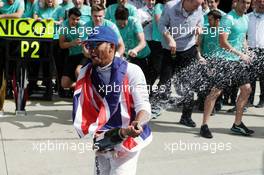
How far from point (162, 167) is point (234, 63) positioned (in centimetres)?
215

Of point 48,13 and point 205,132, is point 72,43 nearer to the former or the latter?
point 48,13

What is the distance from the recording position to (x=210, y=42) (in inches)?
279

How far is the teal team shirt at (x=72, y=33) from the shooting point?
7.11 metres

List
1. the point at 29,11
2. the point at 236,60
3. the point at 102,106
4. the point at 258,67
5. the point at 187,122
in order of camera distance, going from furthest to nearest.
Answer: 1. the point at 29,11
2. the point at 258,67
3. the point at 187,122
4. the point at 236,60
5. the point at 102,106

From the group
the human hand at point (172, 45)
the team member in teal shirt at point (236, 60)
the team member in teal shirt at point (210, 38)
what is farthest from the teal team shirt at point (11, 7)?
the team member in teal shirt at point (236, 60)

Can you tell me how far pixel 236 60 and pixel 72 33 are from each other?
2.14 meters

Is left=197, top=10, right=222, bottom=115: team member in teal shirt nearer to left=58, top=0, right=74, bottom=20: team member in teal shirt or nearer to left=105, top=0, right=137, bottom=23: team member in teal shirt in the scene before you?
left=105, top=0, right=137, bottom=23: team member in teal shirt

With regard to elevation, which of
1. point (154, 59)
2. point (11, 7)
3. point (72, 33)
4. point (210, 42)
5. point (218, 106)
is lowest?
point (218, 106)

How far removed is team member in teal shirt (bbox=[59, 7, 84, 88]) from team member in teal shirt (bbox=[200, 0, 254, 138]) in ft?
5.82

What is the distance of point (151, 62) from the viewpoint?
8203 millimetres

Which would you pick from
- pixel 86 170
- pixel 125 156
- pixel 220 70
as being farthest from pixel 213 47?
pixel 125 156

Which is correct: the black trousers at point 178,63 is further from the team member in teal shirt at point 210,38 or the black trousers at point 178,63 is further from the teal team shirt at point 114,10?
the teal team shirt at point 114,10

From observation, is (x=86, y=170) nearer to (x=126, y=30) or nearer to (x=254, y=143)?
(x=254, y=143)

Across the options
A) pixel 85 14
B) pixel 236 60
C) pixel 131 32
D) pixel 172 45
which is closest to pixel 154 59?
pixel 131 32
